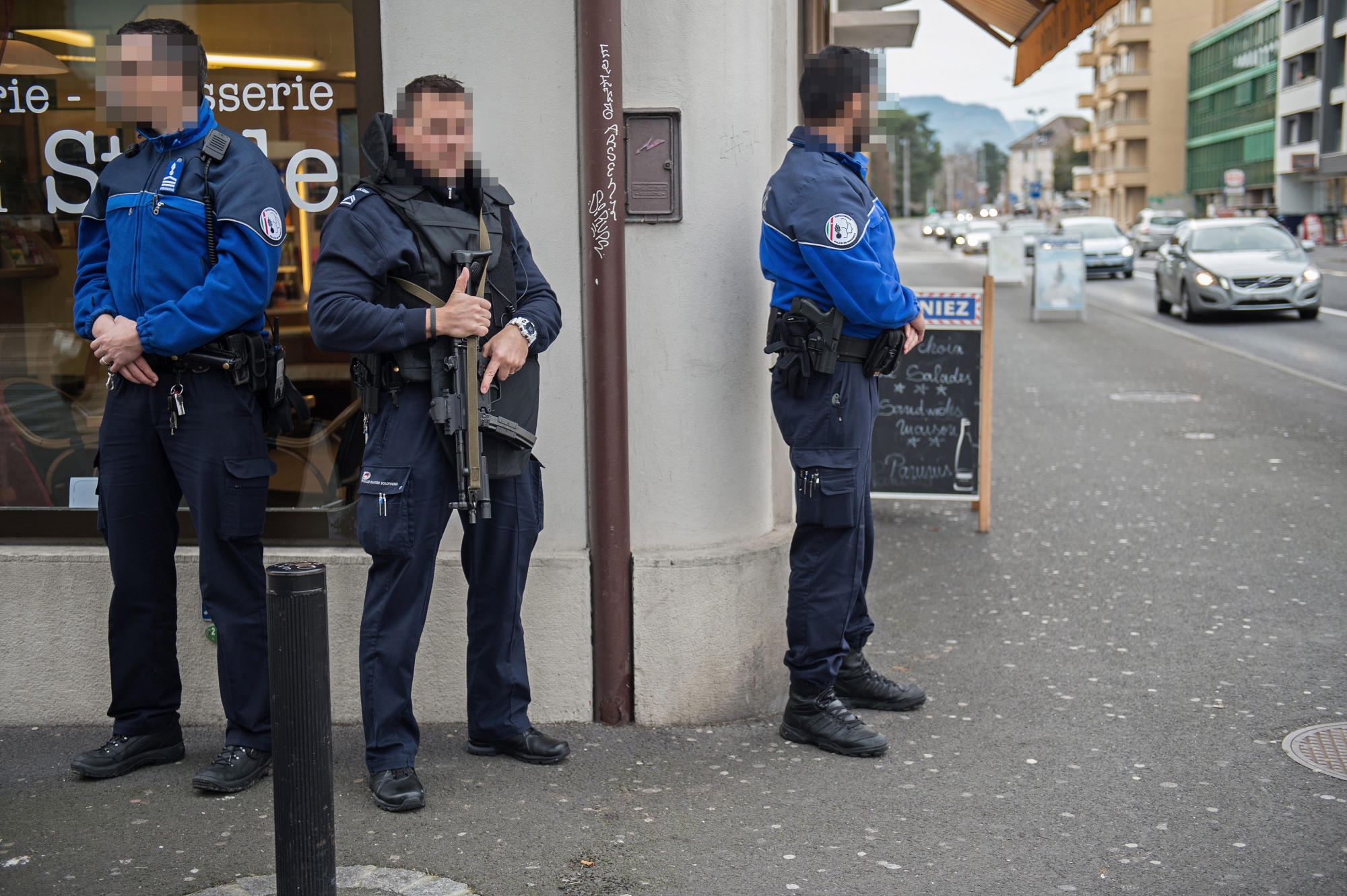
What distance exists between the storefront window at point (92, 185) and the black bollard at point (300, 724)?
2.02 m

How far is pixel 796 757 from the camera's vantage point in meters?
4.10

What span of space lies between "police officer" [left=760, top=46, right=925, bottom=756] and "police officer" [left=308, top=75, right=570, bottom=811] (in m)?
0.83

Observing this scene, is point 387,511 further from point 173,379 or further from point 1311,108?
point 1311,108

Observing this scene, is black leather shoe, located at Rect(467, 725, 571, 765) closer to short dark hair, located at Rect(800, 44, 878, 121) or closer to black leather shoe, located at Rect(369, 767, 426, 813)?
black leather shoe, located at Rect(369, 767, 426, 813)

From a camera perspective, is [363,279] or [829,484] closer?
[363,279]

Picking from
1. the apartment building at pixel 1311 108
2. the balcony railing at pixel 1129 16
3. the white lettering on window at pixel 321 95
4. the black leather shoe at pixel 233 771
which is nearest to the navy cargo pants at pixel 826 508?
the black leather shoe at pixel 233 771

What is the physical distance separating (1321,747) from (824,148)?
2.60 metres

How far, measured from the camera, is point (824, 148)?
4.10m

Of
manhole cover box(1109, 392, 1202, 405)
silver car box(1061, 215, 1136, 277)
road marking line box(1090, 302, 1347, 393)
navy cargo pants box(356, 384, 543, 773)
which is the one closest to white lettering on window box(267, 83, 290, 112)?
navy cargo pants box(356, 384, 543, 773)

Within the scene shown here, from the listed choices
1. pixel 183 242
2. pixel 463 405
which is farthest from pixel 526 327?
pixel 183 242

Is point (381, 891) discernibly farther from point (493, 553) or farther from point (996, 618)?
point (996, 618)

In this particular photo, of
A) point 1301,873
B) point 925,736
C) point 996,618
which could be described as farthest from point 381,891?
point 996,618

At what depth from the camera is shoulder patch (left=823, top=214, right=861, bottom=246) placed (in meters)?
3.91

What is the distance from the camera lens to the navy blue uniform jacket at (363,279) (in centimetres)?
346
